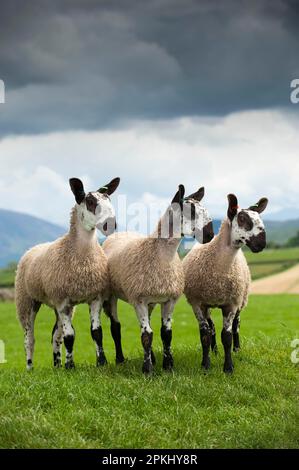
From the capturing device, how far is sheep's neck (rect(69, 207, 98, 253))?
12.6 meters

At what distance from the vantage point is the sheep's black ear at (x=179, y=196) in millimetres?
11973

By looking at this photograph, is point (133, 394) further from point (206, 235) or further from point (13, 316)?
point (13, 316)

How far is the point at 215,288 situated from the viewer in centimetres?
1281

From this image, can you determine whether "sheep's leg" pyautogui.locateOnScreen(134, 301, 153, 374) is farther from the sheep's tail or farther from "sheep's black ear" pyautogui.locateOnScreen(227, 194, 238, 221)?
the sheep's tail

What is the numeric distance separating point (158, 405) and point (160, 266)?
99.6 inches

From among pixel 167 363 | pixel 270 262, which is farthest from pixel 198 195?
pixel 270 262

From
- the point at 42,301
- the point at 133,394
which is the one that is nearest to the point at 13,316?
the point at 42,301

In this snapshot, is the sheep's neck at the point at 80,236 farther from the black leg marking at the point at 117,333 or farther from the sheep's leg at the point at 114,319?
the black leg marking at the point at 117,333

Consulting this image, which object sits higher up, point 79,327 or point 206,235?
point 206,235

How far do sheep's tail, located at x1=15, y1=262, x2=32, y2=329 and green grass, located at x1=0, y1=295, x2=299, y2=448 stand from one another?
127 centimetres

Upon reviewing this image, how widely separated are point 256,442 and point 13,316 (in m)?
28.0

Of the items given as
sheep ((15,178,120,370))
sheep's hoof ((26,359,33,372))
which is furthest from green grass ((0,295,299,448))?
sheep ((15,178,120,370))

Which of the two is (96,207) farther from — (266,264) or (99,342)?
(266,264)

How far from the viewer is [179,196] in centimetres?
1203
